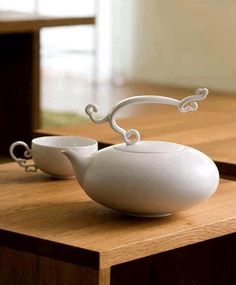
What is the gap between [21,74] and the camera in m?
4.45

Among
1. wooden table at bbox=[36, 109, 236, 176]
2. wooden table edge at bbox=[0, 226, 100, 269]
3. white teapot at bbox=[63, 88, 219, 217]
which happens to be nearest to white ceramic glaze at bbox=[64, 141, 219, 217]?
white teapot at bbox=[63, 88, 219, 217]

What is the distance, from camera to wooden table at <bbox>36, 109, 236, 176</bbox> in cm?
221

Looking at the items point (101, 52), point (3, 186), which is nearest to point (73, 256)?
point (3, 186)

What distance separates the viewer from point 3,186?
6.03ft

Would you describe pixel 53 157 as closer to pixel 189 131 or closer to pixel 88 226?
pixel 88 226

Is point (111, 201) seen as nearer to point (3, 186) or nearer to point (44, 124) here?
point (3, 186)

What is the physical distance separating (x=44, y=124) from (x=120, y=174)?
3.68 m

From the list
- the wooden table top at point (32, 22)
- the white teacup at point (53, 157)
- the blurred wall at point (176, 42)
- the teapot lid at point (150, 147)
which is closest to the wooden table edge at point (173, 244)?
the teapot lid at point (150, 147)

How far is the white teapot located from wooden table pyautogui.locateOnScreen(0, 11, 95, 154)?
2.67m

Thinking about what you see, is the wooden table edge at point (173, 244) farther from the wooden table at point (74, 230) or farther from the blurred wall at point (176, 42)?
the blurred wall at point (176, 42)

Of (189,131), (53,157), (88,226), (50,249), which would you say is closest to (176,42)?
(189,131)

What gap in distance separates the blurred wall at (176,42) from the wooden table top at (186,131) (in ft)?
11.3

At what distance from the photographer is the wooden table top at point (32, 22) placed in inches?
164

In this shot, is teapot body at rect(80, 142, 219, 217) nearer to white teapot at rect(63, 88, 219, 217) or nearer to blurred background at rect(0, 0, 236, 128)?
white teapot at rect(63, 88, 219, 217)
